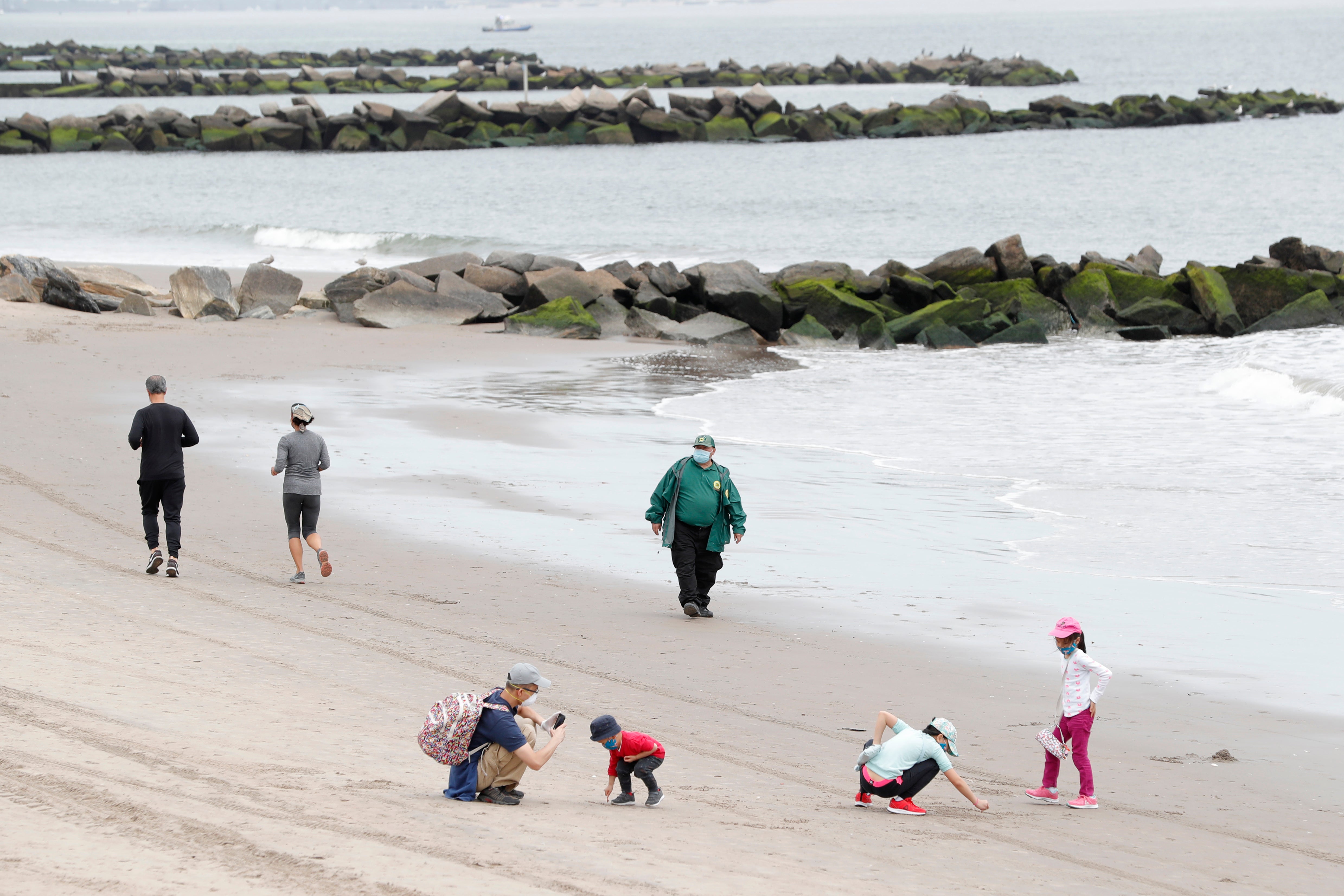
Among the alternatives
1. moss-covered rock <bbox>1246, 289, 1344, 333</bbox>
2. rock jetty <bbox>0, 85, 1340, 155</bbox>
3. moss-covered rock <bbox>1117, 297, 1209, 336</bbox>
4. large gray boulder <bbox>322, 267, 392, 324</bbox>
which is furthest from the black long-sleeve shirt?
rock jetty <bbox>0, 85, 1340, 155</bbox>

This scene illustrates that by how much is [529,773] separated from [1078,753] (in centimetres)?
267

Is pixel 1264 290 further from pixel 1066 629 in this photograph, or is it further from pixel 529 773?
pixel 529 773

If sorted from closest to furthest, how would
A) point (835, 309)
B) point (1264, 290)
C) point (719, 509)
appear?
point (719, 509), point (835, 309), point (1264, 290)

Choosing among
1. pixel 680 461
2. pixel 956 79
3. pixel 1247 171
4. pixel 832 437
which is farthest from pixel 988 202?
pixel 956 79

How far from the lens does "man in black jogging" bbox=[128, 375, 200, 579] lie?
10.1 m

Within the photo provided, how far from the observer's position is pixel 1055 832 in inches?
258

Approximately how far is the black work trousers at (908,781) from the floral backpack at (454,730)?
1739mm

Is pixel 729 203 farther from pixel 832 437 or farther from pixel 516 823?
pixel 516 823

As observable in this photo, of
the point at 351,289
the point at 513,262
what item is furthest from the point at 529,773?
the point at 513,262

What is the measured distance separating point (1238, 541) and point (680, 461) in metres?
5.41

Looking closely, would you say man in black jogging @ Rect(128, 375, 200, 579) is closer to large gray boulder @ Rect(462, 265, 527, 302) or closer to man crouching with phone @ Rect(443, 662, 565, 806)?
man crouching with phone @ Rect(443, 662, 565, 806)

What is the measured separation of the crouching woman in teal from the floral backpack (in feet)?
5.68

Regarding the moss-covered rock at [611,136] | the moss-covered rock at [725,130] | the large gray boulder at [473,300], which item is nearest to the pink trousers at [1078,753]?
the large gray boulder at [473,300]

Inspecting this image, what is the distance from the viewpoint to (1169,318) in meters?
26.3
